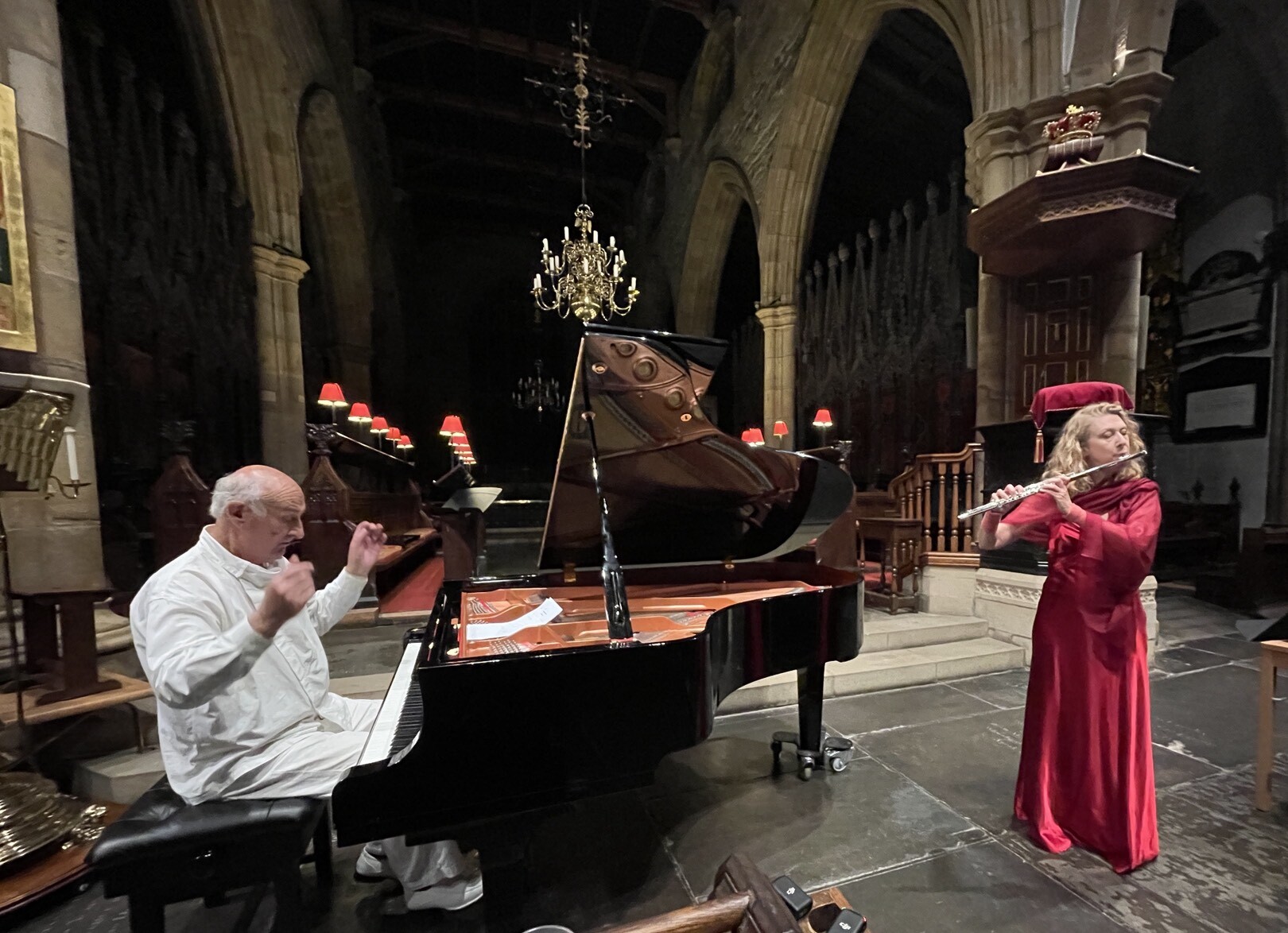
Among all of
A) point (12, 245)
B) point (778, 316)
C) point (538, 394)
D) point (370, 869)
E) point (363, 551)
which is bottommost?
point (370, 869)

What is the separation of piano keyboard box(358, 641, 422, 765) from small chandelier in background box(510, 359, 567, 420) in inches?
506

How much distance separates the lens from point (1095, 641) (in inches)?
72.4

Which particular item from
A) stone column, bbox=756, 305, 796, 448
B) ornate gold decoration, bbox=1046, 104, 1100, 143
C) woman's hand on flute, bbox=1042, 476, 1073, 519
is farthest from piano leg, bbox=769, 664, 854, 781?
stone column, bbox=756, 305, 796, 448

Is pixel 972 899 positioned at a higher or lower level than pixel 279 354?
lower

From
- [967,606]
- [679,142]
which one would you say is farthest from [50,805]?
[679,142]

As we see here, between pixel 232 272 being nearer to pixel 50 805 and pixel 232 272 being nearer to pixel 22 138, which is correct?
pixel 22 138

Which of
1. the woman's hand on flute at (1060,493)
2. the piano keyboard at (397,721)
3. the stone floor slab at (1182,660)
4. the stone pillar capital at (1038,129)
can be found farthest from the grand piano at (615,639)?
the stone pillar capital at (1038,129)

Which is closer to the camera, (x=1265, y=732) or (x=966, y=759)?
(x=1265, y=732)

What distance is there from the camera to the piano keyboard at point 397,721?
4.59 ft

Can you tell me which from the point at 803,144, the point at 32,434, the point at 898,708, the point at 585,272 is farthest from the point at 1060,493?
the point at 803,144

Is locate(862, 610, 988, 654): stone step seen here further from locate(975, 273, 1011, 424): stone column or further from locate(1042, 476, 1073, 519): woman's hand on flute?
locate(1042, 476, 1073, 519): woman's hand on flute

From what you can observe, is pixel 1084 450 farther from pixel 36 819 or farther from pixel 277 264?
pixel 277 264

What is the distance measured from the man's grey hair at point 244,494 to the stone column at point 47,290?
1.48 m

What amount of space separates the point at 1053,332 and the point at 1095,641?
327 centimetres
